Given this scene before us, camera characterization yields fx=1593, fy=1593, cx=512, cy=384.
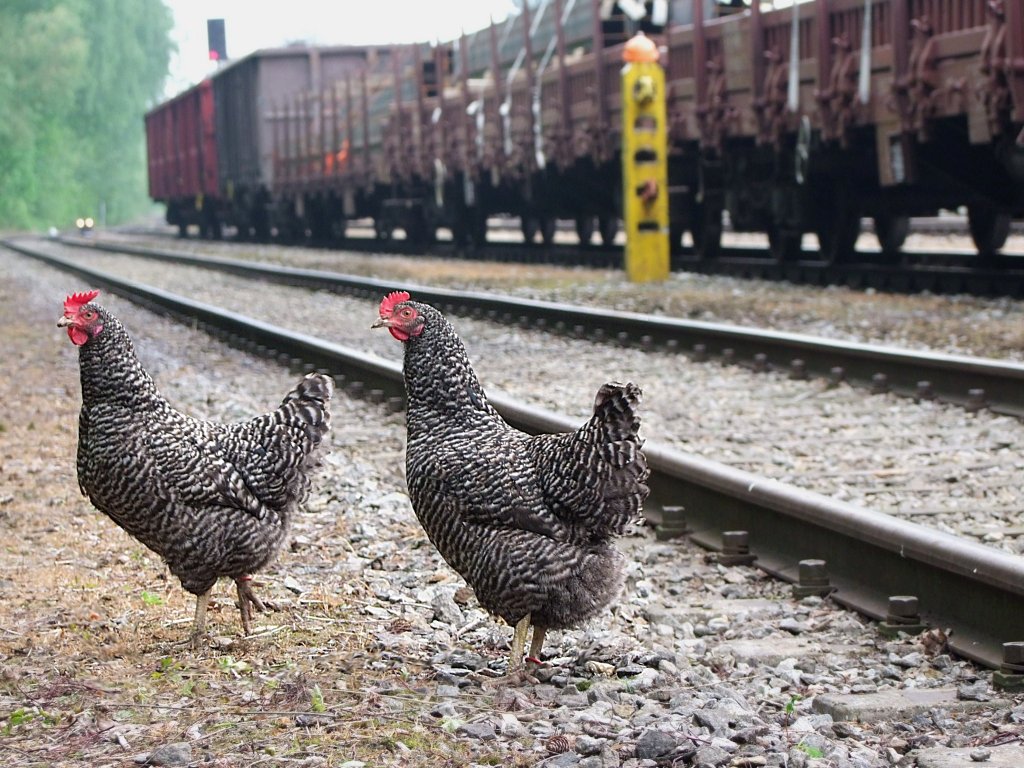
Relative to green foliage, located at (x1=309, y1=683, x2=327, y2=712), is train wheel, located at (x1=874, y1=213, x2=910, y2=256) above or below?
above

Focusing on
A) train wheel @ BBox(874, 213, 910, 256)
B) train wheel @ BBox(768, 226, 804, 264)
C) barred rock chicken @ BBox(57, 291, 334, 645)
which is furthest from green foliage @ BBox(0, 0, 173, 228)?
barred rock chicken @ BBox(57, 291, 334, 645)

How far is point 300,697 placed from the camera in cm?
379

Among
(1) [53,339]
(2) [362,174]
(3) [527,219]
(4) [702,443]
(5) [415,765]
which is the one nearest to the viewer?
(5) [415,765]

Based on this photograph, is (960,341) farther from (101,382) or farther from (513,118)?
(513,118)

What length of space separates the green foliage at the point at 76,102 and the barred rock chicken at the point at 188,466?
72277mm

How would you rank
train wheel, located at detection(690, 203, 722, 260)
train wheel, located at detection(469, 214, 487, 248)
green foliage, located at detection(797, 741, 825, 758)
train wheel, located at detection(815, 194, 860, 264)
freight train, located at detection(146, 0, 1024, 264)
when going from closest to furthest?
green foliage, located at detection(797, 741, 825, 758) < freight train, located at detection(146, 0, 1024, 264) < train wheel, located at detection(815, 194, 860, 264) < train wheel, located at detection(690, 203, 722, 260) < train wheel, located at detection(469, 214, 487, 248)

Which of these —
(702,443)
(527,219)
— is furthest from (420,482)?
(527,219)

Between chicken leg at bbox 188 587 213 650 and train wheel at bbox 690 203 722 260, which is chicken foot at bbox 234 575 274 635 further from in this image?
train wheel at bbox 690 203 722 260

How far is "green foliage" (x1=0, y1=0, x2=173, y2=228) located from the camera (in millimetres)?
73688

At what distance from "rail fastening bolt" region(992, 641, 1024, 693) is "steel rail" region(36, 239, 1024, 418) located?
3.82 meters

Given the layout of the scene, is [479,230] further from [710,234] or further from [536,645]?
[536,645]

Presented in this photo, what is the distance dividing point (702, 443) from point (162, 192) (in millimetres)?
48510

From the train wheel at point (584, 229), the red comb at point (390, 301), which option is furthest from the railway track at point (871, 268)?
the red comb at point (390, 301)

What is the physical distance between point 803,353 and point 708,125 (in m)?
7.57
